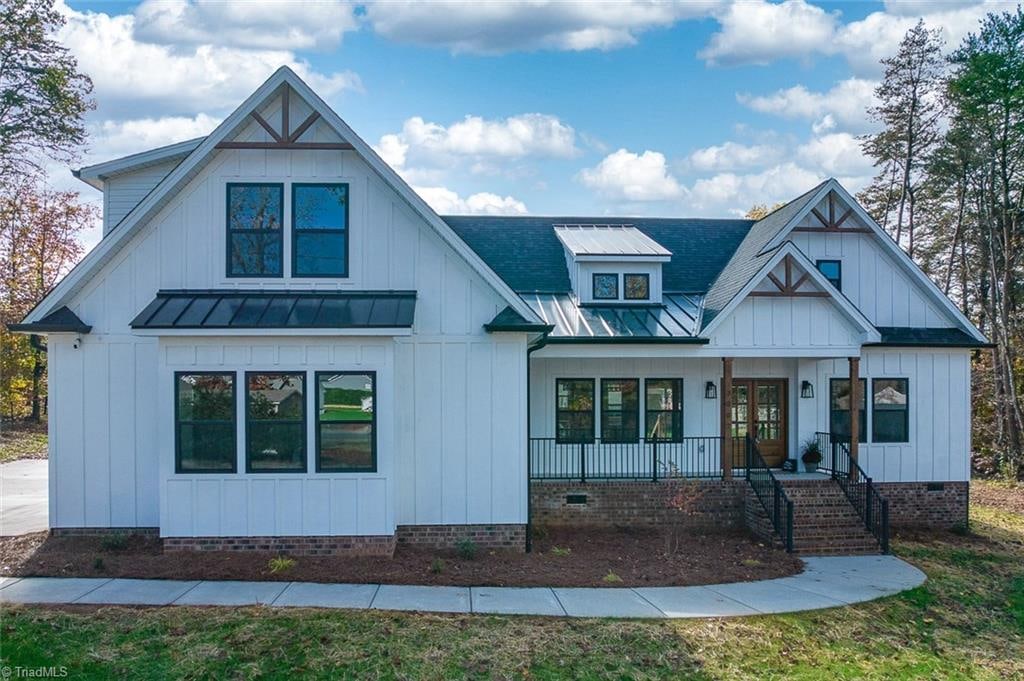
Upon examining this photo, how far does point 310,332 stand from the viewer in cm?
966

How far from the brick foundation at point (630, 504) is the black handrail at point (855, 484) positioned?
195 cm

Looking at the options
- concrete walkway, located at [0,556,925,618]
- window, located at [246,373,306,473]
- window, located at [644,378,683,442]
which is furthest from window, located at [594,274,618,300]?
window, located at [246,373,306,473]

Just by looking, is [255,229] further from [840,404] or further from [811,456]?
[840,404]

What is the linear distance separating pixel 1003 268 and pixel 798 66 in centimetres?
1061

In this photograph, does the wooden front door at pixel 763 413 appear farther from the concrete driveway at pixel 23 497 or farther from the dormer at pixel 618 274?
the concrete driveway at pixel 23 497

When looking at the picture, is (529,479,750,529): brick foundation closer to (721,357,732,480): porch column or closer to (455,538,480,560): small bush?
(721,357,732,480): porch column

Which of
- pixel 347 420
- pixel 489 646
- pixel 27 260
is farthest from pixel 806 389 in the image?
pixel 27 260

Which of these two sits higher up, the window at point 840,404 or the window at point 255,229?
the window at point 255,229

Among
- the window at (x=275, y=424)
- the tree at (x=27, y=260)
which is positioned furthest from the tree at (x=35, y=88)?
the window at (x=275, y=424)

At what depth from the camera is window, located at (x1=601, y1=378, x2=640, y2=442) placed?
14.2m

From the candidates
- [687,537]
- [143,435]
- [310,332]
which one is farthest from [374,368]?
[687,537]

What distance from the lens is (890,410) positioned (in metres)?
14.6

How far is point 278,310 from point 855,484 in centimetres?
1097

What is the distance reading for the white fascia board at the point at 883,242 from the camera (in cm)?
1444
